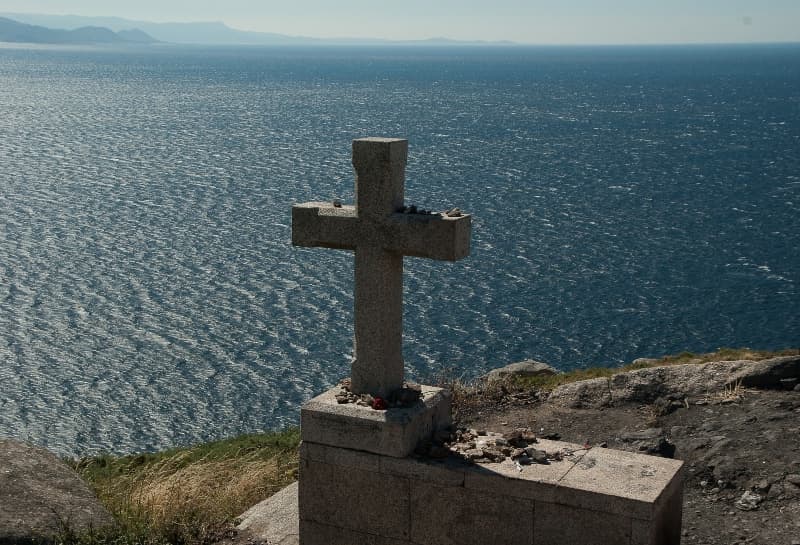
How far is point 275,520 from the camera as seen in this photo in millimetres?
10820

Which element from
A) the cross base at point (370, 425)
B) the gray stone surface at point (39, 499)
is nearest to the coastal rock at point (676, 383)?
the cross base at point (370, 425)

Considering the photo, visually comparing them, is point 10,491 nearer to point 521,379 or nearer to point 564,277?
point 521,379

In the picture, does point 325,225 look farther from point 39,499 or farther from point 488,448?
point 39,499

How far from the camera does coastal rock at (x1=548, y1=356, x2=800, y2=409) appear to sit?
14.4 metres

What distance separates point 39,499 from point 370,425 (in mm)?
3624

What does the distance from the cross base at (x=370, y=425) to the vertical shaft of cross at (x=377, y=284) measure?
1.24 ft

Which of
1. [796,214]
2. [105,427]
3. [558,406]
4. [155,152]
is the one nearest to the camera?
[558,406]

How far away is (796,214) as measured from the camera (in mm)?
62688

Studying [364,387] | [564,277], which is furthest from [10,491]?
[564,277]

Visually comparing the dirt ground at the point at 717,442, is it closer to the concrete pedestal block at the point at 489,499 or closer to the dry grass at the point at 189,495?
the concrete pedestal block at the point at 489,499

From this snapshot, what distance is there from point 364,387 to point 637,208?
56.8 m

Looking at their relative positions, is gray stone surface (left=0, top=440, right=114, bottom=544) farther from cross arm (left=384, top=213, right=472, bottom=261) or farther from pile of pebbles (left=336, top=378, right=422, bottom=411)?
cross arm (left=384, top=213, right=472, bottom=261)

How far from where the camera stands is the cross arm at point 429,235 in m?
9.02

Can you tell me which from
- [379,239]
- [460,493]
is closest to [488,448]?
[460,493]
